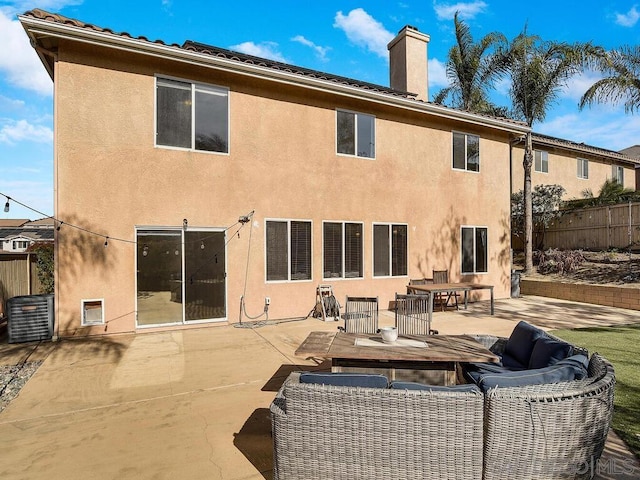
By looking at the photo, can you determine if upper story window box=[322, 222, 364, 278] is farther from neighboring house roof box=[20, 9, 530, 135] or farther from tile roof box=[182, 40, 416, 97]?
tile roof box=[182, 40, 416, 97]

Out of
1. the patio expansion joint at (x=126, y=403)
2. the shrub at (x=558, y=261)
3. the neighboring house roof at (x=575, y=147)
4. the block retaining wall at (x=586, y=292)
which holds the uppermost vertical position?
the neighboring house roof at (x=575, y=147)

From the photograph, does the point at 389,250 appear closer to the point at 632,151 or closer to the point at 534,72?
the point at 534,72

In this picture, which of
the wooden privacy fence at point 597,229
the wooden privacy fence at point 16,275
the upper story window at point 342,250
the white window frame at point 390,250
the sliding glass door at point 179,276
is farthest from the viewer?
the wooden privacy fence at point 597,229

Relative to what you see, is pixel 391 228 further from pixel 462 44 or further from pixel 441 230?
pixel 462 44

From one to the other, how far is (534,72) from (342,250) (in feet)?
36.7

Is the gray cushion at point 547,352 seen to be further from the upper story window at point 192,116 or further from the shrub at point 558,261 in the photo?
the shrub at point 558,261

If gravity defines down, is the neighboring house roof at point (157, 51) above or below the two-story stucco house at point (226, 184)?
above

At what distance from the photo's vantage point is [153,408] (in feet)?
13.4

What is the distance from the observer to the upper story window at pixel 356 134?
1012 cm

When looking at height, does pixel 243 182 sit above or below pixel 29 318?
above

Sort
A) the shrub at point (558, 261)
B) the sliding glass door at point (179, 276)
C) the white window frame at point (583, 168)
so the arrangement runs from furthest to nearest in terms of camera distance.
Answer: the white window frame at point (583, 168), the shrub at point (558, 261), the sliding glass door at point (179, 276)

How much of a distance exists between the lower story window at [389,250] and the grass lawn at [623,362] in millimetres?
4319

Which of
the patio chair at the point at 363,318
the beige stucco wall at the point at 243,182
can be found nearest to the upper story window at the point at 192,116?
the beige stucco wall at the point at 243,182

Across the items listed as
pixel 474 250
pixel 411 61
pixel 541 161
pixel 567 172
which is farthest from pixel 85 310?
pixel 567 172
